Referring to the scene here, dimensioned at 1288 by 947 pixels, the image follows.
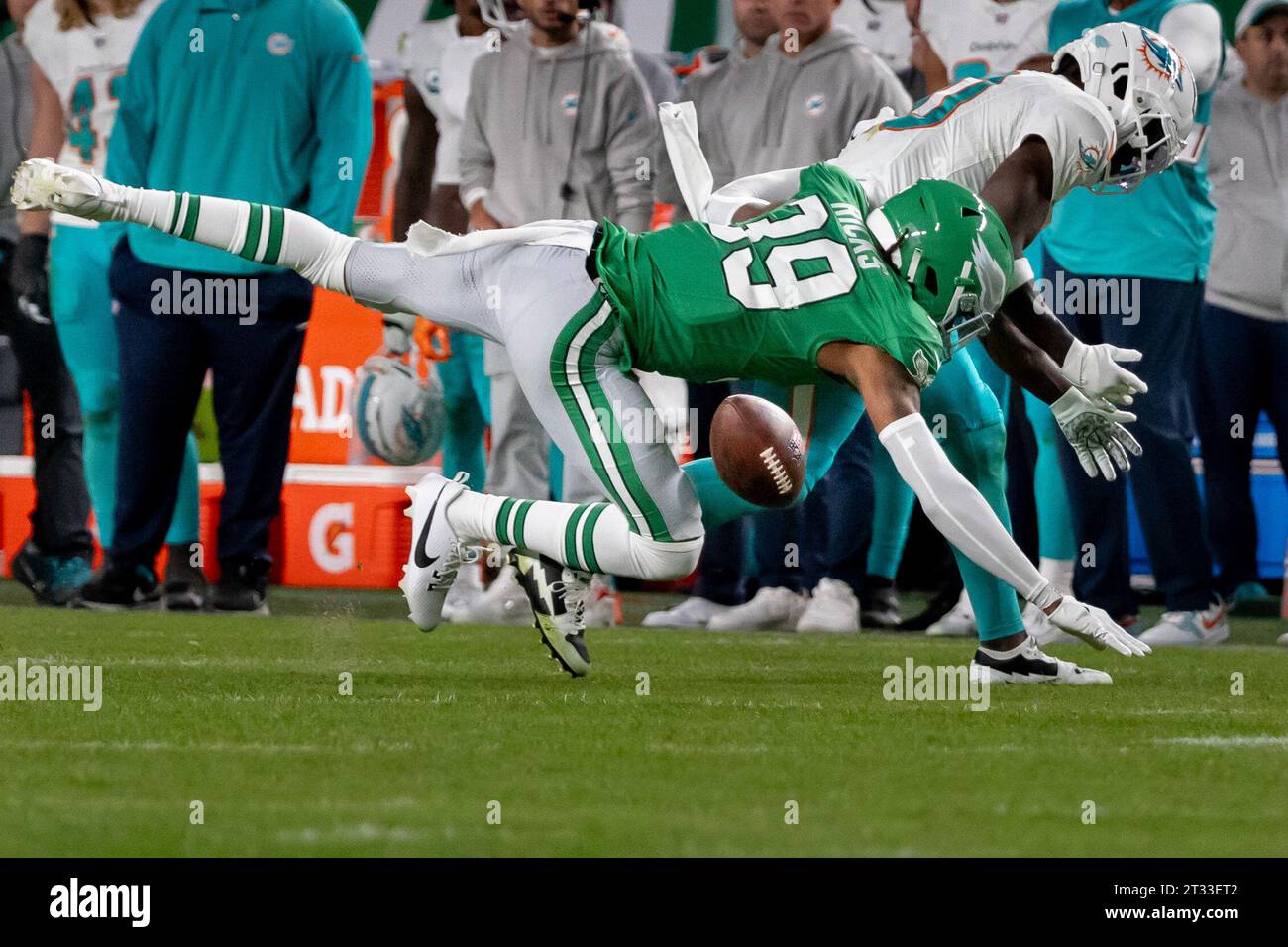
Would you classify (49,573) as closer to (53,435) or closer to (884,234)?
(53,435)

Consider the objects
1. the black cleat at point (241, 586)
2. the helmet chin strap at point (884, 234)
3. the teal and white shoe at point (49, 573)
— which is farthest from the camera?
the teal and white shoe at point (49, 573)

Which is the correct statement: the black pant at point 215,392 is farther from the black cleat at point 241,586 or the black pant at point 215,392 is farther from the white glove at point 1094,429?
the white glove at point 1094,429

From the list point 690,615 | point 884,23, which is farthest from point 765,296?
point 884,23

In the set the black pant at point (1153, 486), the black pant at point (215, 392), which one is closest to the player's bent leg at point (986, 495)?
the black pant at point (1153, 486)

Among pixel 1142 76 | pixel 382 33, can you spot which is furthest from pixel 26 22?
pixel 1142 76

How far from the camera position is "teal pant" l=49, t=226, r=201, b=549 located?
9148 mm

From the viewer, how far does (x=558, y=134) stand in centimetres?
862

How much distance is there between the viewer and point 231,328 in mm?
8500

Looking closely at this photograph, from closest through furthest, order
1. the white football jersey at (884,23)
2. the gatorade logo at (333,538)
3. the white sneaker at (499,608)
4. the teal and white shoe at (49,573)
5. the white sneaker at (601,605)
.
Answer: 1. the white sneaker at (601,605)
2. the white sneaker at (499,608)
3. the teal and white shoe at (49,573)
4. the gatorade logo at (333,538)
5. the white football jersey at (884,23)

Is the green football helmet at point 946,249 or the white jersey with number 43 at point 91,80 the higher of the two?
the white jersey with number 43 at point 91,80

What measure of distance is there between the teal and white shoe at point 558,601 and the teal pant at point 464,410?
9.35ft

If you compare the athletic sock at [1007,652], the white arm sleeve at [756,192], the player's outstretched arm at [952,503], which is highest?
the white arm sleeve at [756,192]

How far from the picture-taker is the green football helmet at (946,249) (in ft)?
17.9

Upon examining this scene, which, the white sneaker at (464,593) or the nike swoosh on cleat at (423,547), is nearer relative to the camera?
the nike swoosh on cleat at (423,547)
